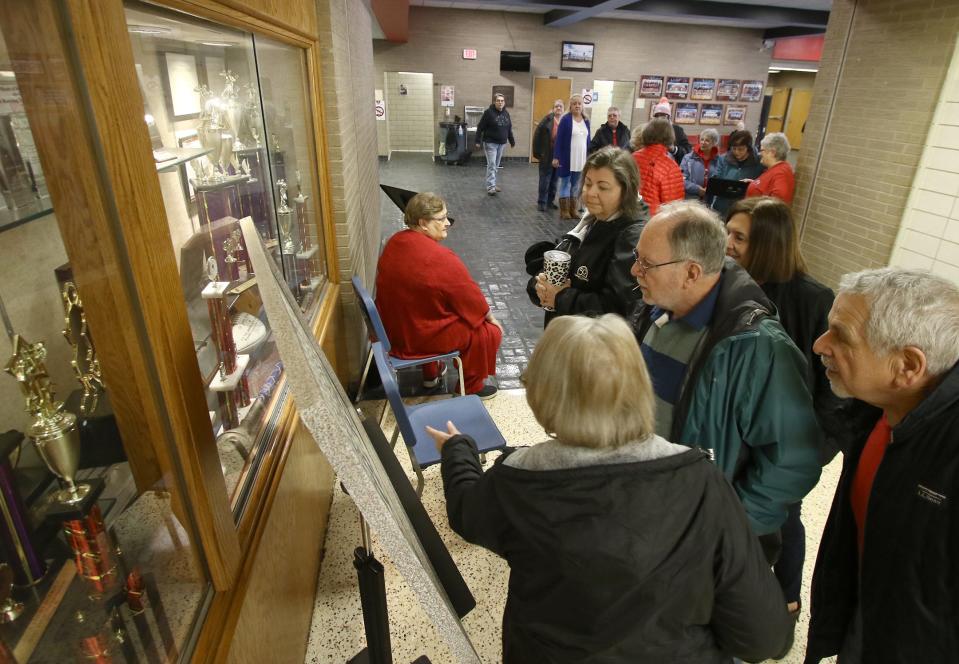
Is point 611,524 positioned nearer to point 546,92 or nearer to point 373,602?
point 373,602

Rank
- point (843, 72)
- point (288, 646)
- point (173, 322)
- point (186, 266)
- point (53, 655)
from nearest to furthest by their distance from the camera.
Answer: point (53, 655) → point (173, 322) → point (186, 266) → point (288, 646) → point (843, 72)

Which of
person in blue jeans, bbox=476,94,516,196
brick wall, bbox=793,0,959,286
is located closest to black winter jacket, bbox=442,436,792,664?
brick wall, bbox=793,0,959,286

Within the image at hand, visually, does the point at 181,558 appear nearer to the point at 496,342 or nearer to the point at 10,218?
the point at 10,218

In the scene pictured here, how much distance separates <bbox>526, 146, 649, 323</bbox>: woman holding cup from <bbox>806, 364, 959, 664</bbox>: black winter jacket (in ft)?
3.71

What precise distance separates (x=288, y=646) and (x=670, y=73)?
15.6 metres

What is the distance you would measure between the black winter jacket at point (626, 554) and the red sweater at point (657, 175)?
4.32 metres

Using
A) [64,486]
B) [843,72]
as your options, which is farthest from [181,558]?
[843,72]

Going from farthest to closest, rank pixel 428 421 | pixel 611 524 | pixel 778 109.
→ pixel 778 109 → pixel 428 421 → pixel 611 524

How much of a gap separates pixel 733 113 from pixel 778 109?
488 cm

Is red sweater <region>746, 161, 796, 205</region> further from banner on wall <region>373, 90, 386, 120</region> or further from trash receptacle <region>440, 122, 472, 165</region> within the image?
banner on wall <region>373, 90, 386, 120</region>

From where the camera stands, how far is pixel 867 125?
453 cm

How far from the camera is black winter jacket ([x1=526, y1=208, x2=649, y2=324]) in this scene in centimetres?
226

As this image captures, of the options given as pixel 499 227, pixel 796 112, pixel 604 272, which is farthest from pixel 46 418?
pixel 796 112

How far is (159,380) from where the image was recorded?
3.37 ft
